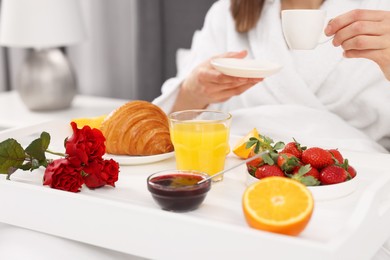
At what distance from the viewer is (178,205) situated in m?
0.98

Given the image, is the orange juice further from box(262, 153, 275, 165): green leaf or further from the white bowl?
Answer: the white bowl

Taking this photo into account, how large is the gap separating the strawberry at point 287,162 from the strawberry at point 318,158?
1.0 inches

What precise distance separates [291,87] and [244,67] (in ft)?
1.35

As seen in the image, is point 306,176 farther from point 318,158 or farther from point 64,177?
point 64,177

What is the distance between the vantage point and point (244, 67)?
146cm

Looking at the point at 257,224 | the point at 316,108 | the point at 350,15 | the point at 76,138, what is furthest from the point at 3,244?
the point at 316,108

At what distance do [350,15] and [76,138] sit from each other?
67 centimetres

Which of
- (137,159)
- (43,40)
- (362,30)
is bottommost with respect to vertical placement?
(137,159)

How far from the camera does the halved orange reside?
0.87 metres

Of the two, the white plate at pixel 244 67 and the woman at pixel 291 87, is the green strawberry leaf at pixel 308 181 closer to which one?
the white plate at pixel 244 67

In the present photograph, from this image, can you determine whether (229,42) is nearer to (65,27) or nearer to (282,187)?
(65,27)

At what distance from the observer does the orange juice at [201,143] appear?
1187 millimetres

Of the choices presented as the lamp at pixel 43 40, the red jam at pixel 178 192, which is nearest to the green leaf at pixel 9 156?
the red jam at pixel 178 192

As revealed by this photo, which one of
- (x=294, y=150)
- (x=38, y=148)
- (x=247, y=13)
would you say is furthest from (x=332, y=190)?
(x=247, y=13)
